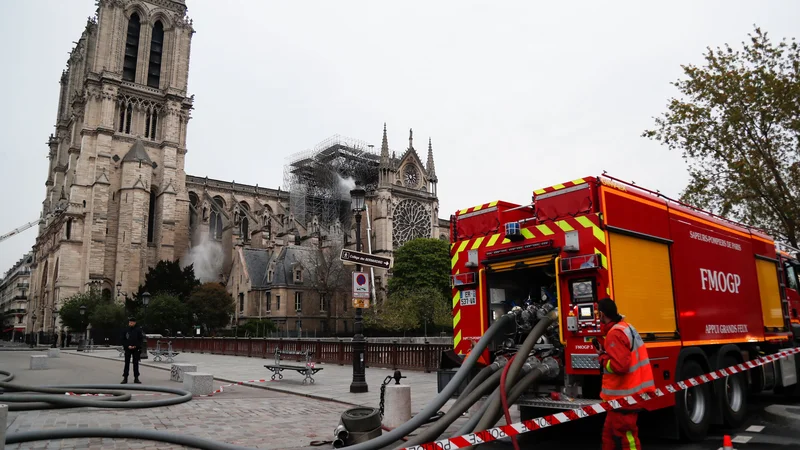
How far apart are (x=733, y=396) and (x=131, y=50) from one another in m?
67.7

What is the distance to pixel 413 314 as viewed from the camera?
47844 mm

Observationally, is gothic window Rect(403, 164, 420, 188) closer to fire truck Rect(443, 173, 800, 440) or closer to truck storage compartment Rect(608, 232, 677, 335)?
fire truck Rect(443, 173, 800, 440)

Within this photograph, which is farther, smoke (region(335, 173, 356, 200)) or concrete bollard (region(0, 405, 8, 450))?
smoke (region(335, 173, 356, 200))

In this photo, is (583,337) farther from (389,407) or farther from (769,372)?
(769,372)

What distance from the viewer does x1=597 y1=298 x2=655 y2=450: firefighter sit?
5113 mm

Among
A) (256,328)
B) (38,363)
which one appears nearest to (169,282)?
(256,328)

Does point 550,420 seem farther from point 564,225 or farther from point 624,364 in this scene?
point 564,225

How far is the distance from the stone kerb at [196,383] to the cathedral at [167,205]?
41083 millimetres

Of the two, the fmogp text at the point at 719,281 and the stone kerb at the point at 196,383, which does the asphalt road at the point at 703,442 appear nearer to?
the fmogp text at the point at 719,281

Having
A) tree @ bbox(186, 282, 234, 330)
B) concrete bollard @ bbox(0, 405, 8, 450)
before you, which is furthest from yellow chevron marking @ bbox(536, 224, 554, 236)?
tree @ bbox(186, 282, 234, 330)

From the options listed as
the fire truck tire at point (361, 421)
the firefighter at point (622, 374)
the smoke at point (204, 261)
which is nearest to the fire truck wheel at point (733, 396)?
the firefighter at point (622, 374)

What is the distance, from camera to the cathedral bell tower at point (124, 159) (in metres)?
54.6

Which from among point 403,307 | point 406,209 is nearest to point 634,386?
point 403,307

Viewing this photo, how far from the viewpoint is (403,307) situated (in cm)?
4844
